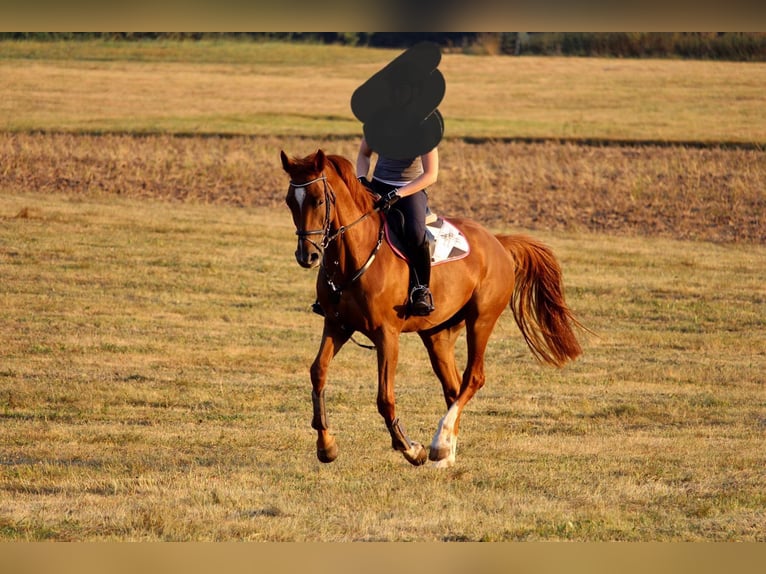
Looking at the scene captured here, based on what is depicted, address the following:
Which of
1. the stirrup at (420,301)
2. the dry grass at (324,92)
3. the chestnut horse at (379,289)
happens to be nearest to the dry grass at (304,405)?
the chestnut horse at (379,289)

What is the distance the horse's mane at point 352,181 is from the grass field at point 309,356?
196 centimetres

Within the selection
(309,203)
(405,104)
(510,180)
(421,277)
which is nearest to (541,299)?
(421,277)

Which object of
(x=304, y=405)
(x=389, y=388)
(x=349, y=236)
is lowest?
(x=304, y=405)

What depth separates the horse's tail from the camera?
34.1 ft

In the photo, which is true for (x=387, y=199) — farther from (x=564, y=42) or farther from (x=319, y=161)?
(x=564, y=42)

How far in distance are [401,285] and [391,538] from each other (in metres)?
2.34

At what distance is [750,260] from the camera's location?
73.7 feet

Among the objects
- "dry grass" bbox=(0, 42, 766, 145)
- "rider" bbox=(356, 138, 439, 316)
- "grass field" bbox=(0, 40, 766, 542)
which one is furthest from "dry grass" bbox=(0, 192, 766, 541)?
"dry grass" bbox=(0, 42, 766, 145)

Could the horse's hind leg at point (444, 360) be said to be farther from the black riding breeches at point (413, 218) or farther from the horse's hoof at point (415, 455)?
the black riding breeches at point (413, 218)

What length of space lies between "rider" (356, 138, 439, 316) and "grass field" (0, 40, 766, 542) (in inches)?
51.6

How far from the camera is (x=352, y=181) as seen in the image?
8.10 metres

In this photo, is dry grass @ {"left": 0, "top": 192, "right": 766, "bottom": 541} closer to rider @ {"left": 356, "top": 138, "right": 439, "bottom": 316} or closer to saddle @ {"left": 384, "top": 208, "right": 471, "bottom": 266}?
rider @ {"left": 356, "top": 138, "right": 439, "bottom": 316}

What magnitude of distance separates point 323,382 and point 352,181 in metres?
1.42

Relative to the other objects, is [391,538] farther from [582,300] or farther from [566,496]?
[582,300]
